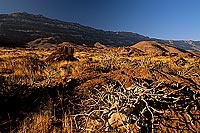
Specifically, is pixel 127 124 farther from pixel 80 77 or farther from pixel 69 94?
pixel 80 77

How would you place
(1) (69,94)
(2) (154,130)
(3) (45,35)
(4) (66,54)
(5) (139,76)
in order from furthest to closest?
(3) (45,35)
(4) (66,54)
(5) (139,76)
(1) (69,94)
(2) (154,130)

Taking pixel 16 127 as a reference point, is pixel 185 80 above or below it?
above

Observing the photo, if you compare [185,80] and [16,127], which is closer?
[16,127]

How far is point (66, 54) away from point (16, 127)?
14.8m

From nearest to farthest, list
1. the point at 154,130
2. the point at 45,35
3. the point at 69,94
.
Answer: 1. the point at 154,130
2. the point at 69,94
3. the point at 45,35

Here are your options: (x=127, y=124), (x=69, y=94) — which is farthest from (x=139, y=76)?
(x=127, y=124)

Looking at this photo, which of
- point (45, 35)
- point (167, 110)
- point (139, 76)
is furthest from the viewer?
point (45, 35)

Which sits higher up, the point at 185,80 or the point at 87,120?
the point at 185,80

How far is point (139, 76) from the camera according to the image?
5.76 m

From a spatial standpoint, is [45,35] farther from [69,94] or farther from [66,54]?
[69,94]

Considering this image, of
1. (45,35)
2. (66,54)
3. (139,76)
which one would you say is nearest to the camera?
(139,76)

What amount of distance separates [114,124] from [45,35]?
122 meters

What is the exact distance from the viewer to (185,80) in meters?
5.45

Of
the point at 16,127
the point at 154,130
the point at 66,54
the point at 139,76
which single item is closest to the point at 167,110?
the point at 154,130
